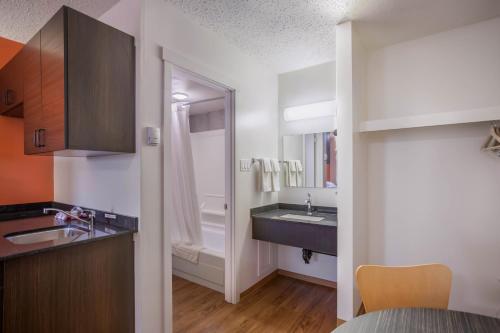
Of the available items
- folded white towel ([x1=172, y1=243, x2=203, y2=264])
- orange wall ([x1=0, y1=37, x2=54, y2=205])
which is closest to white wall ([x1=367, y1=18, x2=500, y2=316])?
folded white towel ([x1=172, y1=243, x2=203, y2=264])

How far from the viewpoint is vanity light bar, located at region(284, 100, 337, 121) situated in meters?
2.66

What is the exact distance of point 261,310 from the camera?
2270mm

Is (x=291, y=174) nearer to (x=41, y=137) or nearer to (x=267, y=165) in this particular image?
(x=267, y=165)

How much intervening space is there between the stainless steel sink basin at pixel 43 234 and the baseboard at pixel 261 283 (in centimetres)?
161

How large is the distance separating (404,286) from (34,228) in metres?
2.40

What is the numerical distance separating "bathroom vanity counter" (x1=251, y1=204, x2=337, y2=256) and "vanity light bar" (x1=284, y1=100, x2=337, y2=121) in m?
1.04

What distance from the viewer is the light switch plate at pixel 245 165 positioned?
8.19 ft

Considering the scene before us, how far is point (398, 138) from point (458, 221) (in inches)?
32.3

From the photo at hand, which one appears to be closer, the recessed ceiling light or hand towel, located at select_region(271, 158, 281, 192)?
hand towel, located at select_region(271, 158, 281, 192)

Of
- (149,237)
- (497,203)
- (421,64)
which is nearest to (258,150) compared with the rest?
(149,237)

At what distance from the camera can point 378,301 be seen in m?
1.19

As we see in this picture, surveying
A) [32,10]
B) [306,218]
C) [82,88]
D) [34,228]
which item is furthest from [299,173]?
[32,10]

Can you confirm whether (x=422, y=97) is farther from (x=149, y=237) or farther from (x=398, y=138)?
(x=149, y=237)

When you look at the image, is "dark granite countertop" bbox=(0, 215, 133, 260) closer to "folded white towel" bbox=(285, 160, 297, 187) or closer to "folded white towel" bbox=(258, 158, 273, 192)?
"folded white towel" bbox=(258, 158, 273, 192)
